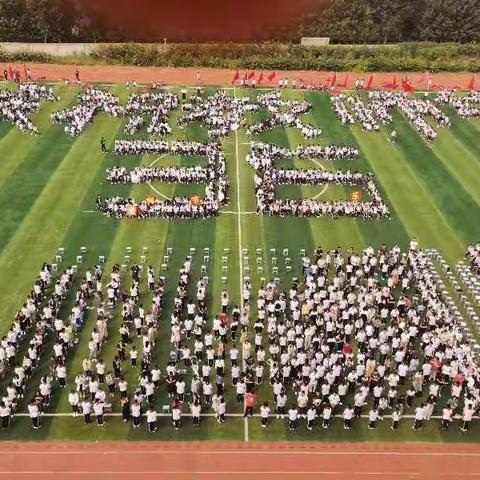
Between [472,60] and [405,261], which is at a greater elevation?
[472,60]

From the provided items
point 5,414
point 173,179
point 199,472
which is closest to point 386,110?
point 173,179

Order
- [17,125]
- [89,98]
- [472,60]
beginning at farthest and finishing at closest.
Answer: [472,60], [89,98], [17,125]

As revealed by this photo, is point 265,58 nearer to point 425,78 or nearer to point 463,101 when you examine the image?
point 425,78

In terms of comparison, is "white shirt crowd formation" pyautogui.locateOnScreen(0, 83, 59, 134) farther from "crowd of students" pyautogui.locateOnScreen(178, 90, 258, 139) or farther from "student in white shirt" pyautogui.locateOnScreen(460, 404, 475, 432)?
"student in white shirt" pyautogui.locateOnScreen(460, 404, 475, 432)

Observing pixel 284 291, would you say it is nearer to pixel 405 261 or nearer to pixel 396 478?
pixel 405 261

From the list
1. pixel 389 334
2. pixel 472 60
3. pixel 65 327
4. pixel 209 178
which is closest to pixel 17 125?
pixel 209 178

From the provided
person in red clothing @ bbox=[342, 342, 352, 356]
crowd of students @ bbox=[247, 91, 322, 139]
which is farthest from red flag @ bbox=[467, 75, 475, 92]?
person in red clothing @ bbox=[342, 342, 352, 356]

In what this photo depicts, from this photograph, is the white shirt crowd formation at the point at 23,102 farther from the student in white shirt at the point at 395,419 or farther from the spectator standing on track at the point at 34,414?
the student in white shirt at the point at 395,419
